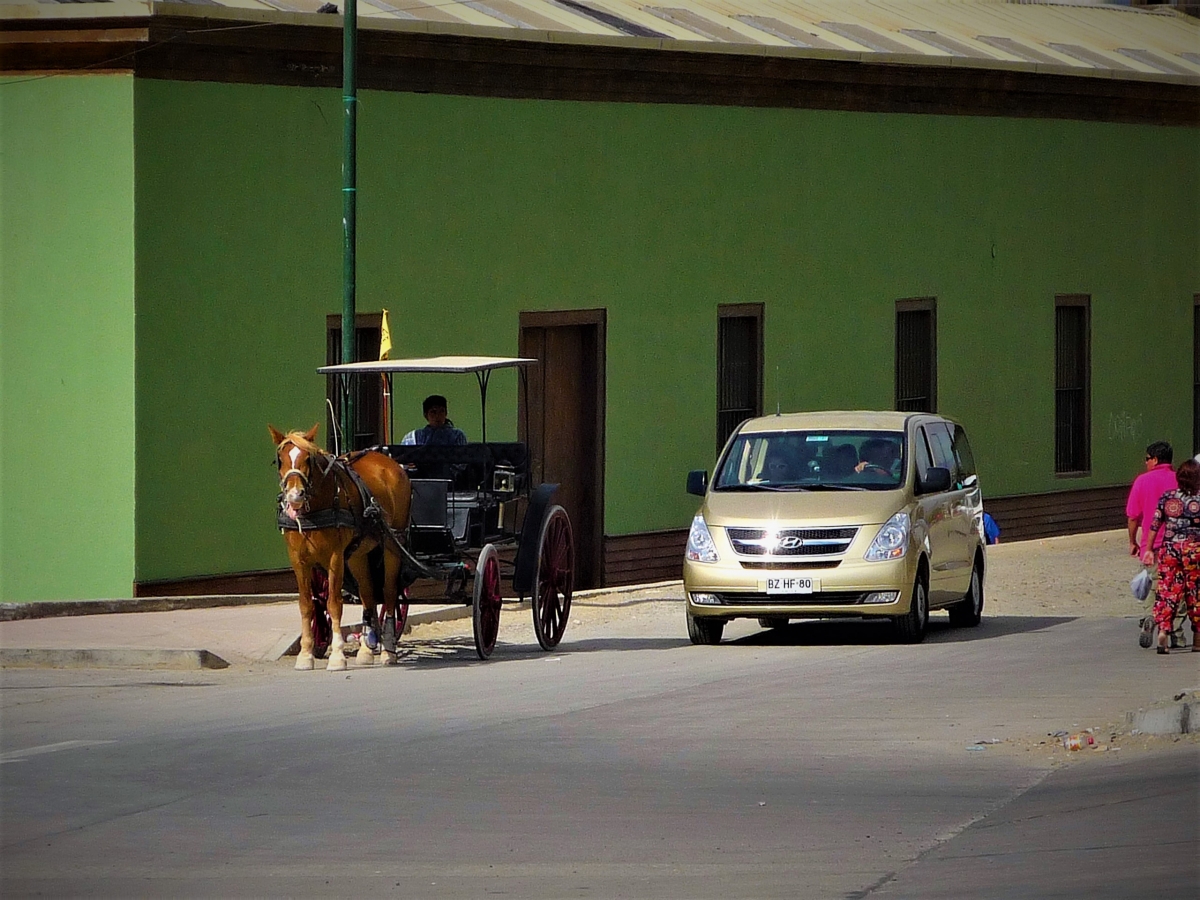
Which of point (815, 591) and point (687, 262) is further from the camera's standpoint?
point (687, 262)

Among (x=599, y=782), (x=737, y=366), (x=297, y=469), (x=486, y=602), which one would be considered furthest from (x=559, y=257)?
(x=599, y=782)

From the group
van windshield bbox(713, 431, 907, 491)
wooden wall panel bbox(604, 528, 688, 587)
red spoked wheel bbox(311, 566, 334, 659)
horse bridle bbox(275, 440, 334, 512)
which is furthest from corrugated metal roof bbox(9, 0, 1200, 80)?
van windshield bbox(713, 431, 907, 491)

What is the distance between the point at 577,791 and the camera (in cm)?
1038

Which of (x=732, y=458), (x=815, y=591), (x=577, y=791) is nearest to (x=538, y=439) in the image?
(x=732, y=458)

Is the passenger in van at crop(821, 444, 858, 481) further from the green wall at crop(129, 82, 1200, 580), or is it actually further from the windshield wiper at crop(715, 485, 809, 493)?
the green wall at crop(129, 82, 1200, 580)

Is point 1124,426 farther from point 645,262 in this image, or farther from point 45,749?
point 45,749

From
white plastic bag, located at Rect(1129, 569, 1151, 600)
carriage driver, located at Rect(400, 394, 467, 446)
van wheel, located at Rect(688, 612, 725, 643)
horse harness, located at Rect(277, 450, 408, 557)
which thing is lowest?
van wheel, located at Rect(688, 612, 725, 643)

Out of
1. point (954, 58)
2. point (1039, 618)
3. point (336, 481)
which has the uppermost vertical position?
point (954, 58)

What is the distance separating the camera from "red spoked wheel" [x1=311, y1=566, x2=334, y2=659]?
16.2 metres

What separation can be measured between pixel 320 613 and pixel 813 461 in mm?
4379

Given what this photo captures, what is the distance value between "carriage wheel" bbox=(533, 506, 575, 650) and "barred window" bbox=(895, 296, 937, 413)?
1178cm

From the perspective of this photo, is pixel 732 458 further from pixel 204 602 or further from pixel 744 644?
pixel 204 602

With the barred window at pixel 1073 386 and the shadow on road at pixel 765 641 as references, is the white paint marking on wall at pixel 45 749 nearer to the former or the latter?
the shadow on road at pixel 765 641

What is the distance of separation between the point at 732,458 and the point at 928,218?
11.4m
